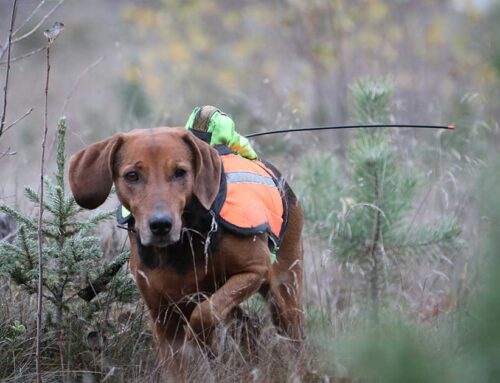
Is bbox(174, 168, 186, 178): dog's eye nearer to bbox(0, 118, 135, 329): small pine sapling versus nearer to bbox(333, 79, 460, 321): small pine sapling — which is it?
bbox(0, 118, 135, 329): small pine sapling

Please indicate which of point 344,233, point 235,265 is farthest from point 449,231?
point 235,265

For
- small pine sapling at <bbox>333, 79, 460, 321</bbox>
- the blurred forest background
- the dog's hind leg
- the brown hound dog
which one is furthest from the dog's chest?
small pine sapling at <bbox>333, 79, 460, 321</bbox>

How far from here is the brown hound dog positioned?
150 inches

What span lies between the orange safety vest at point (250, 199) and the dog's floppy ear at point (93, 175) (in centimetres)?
50

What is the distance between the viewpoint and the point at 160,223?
3637 millimetres

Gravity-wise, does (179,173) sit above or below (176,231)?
above

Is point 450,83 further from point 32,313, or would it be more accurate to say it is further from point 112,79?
point 32,313

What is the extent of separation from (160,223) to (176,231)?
0.09 metres

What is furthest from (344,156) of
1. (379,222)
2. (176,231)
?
(176,231)

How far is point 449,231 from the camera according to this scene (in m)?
5.82

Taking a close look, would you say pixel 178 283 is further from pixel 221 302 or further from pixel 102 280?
pixel 102 280

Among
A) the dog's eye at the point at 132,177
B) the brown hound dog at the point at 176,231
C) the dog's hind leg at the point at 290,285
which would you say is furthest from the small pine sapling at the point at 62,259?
the dog's hind leg at the point at 290,285

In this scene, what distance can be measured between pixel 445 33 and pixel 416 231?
626 cm

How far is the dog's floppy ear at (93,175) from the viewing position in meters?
3.93
